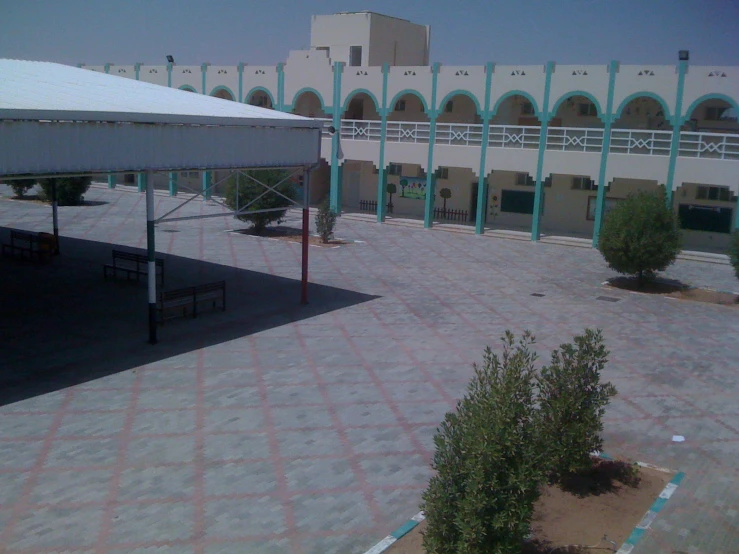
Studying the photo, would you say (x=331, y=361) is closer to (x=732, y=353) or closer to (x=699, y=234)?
(x=732, y=353)

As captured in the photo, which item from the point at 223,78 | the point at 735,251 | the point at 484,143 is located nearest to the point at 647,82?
the point at 484,143

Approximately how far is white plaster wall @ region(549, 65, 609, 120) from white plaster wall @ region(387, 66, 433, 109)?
527cm

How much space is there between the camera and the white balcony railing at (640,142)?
2539 cm

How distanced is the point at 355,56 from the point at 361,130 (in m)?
9.11

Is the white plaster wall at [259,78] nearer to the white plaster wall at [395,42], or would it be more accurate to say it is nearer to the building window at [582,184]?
the white plaster wall at [395,42]

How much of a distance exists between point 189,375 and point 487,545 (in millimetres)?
7014

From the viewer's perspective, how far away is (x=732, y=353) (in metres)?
14.2

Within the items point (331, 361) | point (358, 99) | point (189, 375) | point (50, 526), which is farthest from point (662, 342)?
point (358, 99)

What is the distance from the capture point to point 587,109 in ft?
97.9

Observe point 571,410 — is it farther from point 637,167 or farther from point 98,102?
point 637,167

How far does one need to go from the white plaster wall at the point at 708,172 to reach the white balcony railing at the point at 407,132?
1018 cm

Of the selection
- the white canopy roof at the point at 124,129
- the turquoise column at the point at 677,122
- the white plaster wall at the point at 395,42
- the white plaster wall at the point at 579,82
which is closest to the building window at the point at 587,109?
the white plaster wall at the point at 579,82

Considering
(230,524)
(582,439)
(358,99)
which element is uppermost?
(358,99)

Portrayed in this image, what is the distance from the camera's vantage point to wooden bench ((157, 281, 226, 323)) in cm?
1425
